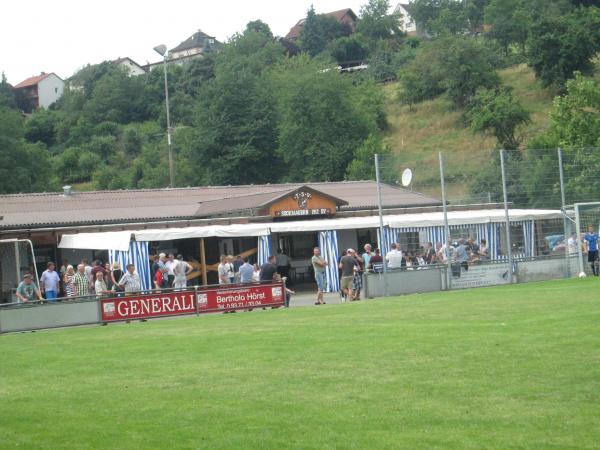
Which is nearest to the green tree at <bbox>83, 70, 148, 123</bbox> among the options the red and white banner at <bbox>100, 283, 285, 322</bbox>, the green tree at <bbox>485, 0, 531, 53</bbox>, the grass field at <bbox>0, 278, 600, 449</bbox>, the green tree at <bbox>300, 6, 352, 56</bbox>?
the green tree at <bbox>300, 6, 352, 56</bbox>

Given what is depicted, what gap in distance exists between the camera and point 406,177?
28.9 m

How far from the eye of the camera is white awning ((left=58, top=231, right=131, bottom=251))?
30.9 m

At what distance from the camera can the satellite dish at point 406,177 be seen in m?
28.8

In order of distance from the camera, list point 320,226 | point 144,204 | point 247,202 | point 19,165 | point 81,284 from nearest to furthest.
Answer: point 81,284
point 320,226
point 247,202
point 144,204
point 19,165

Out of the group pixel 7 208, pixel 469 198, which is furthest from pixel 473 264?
pixel 7 208

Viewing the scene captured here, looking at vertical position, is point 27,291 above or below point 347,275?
above

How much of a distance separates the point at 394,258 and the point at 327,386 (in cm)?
1852

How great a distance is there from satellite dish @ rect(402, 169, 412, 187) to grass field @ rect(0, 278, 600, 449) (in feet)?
35.0

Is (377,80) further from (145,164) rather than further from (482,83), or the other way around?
(145,164)

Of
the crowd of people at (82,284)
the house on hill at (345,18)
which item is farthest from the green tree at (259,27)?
the crowd of people at (82,284)

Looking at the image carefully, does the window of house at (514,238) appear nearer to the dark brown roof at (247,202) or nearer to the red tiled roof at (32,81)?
the dark brown roof at (247,202)

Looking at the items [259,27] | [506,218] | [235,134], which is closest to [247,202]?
[506,218]

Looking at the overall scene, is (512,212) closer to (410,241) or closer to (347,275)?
(410,241)

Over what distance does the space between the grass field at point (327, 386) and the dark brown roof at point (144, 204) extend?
18.5 m
